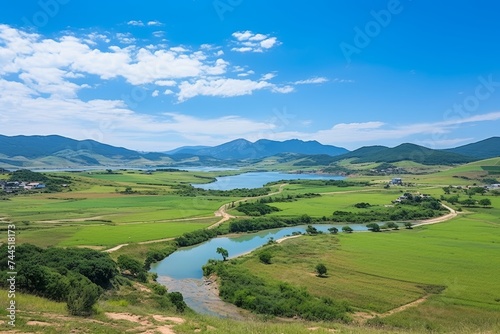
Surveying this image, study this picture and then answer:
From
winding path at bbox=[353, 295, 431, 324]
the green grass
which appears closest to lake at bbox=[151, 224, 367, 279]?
the green grass

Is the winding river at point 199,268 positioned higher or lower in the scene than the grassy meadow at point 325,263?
lower

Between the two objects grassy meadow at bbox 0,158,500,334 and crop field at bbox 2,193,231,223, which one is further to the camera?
crop field at bbox 2,193,231,223

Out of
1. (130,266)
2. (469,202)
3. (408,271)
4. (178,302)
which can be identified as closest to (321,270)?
(408,271)

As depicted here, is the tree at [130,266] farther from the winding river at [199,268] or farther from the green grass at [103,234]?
the green grass at [103,234]

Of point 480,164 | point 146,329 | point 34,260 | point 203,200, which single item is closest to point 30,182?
point 203,200

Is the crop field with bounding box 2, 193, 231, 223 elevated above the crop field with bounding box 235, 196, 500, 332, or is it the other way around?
the crop field with bounding box 2, 193, 231, 223

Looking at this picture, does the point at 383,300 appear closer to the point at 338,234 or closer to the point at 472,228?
the point at 338,234

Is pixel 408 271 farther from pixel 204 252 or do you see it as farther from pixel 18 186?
pixel 18 186

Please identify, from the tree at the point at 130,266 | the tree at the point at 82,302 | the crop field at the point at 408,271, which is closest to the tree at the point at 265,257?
the crop field at the point at 408,271

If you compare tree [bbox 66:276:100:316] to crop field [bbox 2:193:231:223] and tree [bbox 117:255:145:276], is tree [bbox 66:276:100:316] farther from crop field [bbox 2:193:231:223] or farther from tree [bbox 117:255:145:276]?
crop field [bbox 2:193:231:223]
